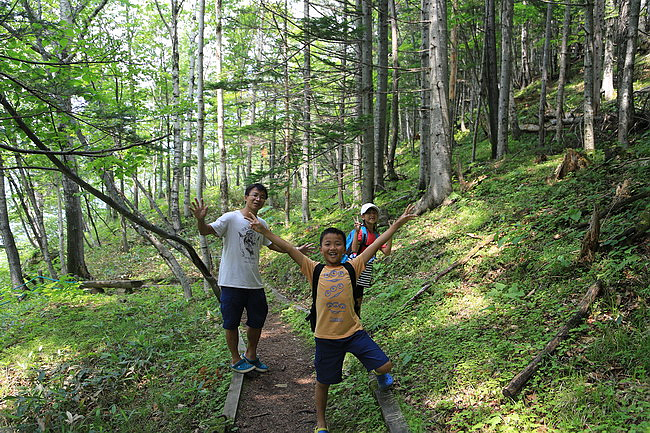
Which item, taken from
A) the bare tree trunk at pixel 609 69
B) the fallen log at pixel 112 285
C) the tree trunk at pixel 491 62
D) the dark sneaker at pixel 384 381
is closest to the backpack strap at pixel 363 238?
the dark sneaker at pixel 384 381

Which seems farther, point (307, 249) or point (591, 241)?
point (591, 241)

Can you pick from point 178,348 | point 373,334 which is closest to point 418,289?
point 373,334

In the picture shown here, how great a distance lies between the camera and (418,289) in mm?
6145

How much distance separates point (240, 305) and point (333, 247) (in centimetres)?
165

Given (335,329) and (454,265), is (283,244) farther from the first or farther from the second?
(454,265)

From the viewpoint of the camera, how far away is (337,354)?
10.5 ft

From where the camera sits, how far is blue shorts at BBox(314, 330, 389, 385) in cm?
320

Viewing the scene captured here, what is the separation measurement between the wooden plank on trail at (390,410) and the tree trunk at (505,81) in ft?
32.8

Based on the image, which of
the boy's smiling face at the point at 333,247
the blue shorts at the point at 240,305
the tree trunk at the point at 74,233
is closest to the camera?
the boy's smiling face at the point at 333,247

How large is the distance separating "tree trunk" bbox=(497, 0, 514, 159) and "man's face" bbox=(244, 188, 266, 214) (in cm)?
982

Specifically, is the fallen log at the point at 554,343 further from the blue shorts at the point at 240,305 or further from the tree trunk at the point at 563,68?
the tree trunk at the point at 563,68

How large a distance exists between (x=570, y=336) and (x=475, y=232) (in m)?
3.90

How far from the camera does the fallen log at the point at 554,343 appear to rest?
3.09 m

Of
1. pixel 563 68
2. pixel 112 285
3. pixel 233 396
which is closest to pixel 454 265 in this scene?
pixel 233 396
